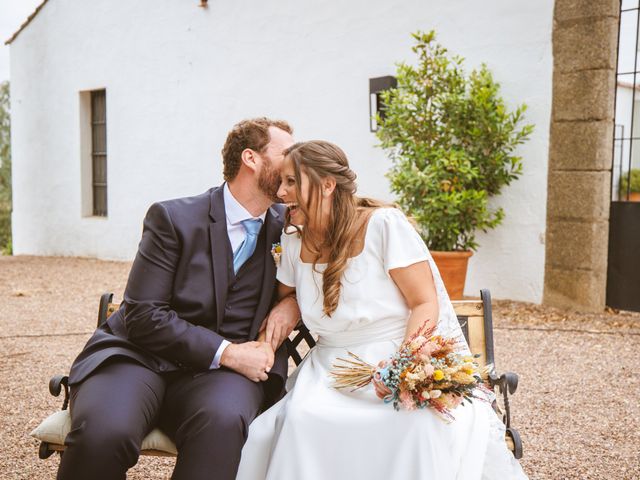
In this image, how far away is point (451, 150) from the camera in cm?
748

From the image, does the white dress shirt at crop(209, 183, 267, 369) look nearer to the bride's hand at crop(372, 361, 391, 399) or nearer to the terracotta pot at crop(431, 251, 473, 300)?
the bride's hand at crop(372, 361, 391, 399)

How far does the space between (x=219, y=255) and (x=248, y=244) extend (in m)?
0.17

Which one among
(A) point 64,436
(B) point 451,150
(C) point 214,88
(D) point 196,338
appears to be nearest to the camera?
(A) point 64,436

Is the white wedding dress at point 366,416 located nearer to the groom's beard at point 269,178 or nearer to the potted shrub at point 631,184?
the groom's beard at point 269,178

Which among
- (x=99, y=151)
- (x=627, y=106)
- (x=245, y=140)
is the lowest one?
(x=245, y=140)

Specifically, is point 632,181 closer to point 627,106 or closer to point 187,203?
point 627,106

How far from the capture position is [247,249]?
10.1 ft

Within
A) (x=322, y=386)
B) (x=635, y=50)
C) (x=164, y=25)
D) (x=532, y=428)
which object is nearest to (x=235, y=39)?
(x=164, y=25)

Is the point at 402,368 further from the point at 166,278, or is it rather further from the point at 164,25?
the point at 164,25

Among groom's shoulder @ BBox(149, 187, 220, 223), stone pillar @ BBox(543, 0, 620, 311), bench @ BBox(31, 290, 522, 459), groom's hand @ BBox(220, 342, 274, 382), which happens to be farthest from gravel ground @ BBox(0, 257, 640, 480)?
groom's shoulder @ BBox(149, 187, 220, 223)

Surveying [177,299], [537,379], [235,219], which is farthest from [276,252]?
[537,379]

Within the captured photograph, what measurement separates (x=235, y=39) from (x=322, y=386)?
30.3ft

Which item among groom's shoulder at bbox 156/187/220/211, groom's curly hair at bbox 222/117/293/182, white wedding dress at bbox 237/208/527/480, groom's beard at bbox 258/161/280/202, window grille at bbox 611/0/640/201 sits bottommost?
white wedding dress at bbox 237/208/527/480

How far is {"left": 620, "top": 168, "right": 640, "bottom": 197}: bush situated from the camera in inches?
287
